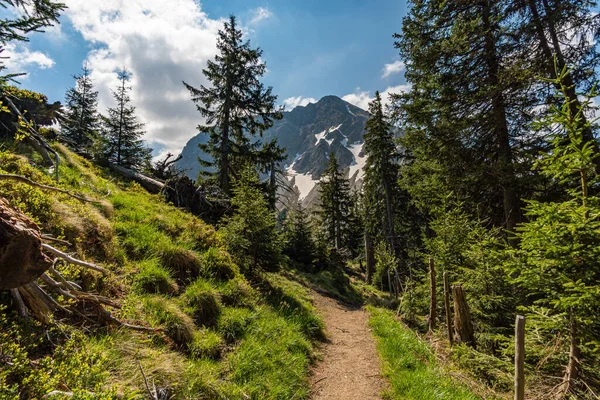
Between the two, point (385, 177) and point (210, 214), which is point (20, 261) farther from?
point (385, 177)

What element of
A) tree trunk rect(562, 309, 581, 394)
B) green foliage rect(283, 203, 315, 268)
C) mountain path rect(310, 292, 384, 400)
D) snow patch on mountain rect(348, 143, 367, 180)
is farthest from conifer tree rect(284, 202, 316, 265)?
snow patch on mountain rect(348, 143, 367, 180)

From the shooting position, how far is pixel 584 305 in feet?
11.6

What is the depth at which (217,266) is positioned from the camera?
23.4 feet

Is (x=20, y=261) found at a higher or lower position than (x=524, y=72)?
lower

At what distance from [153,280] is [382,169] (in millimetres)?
19779

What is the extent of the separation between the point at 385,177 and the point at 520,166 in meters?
14.3

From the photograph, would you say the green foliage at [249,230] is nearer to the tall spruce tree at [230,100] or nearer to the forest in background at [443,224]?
the forest in background at [443,224]

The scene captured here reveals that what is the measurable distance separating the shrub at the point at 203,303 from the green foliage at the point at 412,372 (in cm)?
370

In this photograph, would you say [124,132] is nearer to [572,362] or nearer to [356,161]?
[572,362]

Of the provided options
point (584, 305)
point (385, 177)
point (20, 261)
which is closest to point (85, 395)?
point (20, 261)

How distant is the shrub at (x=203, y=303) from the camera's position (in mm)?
5215

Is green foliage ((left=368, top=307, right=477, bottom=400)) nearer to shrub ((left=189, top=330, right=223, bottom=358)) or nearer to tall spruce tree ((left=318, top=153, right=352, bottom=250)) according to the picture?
shrub ((left=189, top=330, right=223, bottom=358))

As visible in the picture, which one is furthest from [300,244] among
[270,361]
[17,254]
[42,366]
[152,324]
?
[17,254]

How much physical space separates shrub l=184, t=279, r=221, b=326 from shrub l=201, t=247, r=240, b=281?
37.4 inches
